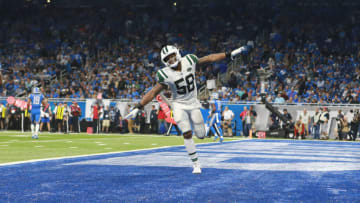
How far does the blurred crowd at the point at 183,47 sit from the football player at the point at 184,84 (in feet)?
65.0

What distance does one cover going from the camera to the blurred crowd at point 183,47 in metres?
29.6

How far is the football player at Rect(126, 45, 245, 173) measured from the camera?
7.92 metres

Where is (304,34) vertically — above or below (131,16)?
below

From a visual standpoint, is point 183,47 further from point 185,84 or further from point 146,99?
point 146,99

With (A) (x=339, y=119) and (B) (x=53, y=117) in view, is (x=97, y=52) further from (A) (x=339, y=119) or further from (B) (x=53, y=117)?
(A) (x=339, y=119)

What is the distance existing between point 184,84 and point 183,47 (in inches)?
1073

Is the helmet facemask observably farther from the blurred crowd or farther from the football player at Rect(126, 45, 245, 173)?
the blurred crowd

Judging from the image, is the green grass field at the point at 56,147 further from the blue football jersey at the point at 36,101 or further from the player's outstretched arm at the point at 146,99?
the player's outstretched arm at the point at 146,99

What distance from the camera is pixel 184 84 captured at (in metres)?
8.09

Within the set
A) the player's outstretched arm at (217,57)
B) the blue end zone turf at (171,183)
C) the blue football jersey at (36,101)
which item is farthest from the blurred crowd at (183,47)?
the player's outstretched arm at (217,57)

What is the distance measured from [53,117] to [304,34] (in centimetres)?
1797

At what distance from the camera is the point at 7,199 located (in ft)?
17.5

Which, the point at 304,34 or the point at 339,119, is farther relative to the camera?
the point at 304,34

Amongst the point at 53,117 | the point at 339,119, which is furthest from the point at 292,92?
the point at 53,117
